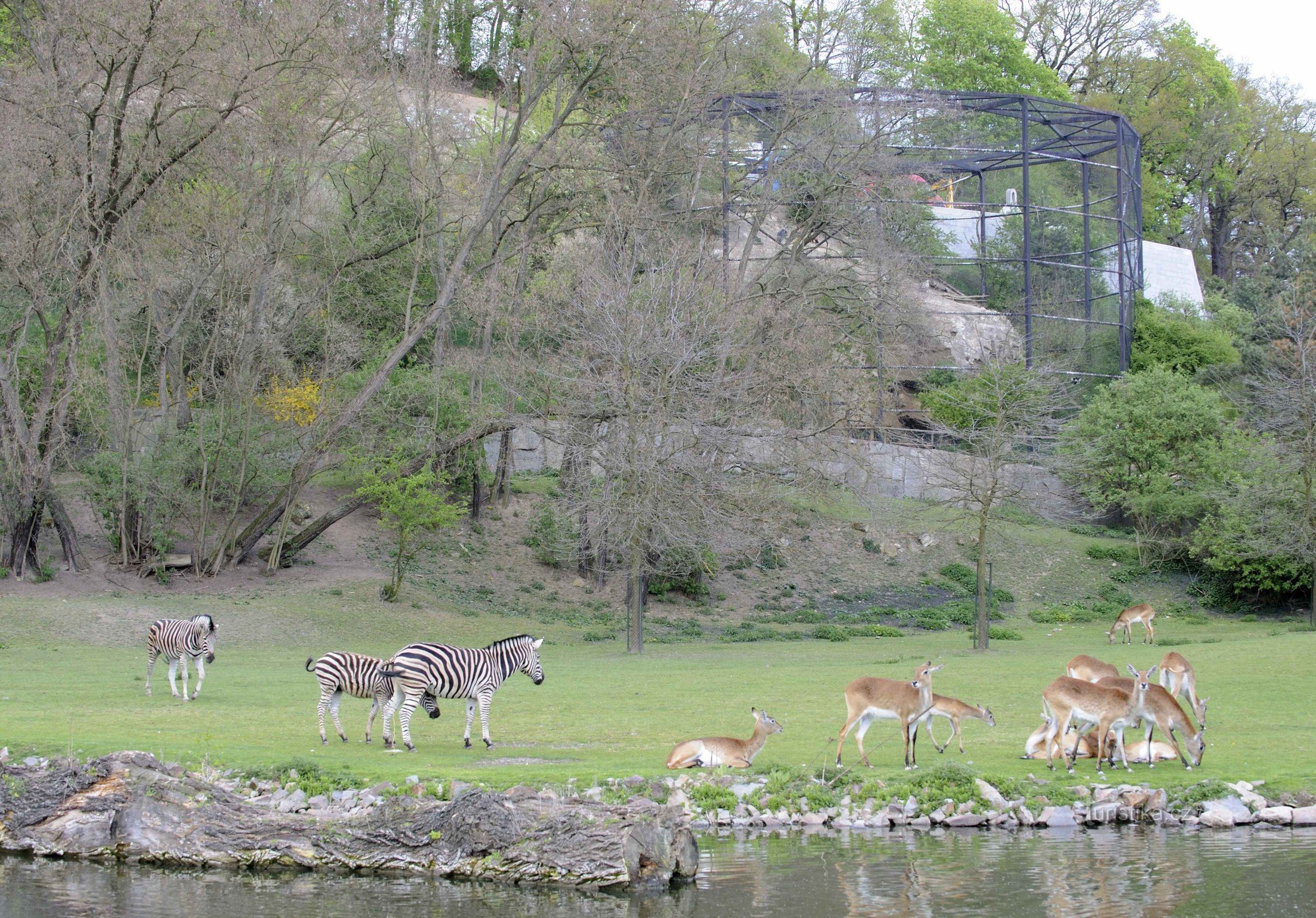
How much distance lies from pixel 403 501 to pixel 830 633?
14538 millimetres

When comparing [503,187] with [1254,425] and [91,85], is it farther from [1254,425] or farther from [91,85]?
[1254,425]

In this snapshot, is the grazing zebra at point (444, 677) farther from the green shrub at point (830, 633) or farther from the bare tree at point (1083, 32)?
the bare tree at point (1083, 32)

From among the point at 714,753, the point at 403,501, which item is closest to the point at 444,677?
the point at 714,753

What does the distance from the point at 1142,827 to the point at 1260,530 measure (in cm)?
3060

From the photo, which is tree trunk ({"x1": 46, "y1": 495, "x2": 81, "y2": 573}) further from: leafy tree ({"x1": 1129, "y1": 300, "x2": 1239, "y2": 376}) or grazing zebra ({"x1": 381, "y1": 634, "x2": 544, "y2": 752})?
leafy tree ({"x1": 1129, "y1": 300, "x2": 1239, "y2": 376})

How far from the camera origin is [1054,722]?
15883 mm

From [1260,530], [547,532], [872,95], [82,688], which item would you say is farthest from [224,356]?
[1260,530]

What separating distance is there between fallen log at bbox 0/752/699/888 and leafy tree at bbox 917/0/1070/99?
75512 millimetres

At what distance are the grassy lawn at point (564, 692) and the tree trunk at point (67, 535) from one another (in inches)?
171

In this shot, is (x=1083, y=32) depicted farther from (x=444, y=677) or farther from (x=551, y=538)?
(x=444, y=677)

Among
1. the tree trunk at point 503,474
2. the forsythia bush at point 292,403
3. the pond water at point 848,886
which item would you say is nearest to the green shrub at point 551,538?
the tree trunk at point 503,474

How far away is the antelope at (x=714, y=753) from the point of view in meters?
15.7

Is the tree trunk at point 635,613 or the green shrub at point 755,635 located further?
the green shrub at point 755,635

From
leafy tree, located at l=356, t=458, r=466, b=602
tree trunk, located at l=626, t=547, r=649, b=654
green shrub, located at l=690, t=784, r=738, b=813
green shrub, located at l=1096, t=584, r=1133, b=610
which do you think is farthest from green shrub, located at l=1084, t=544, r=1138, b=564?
green shrub, located at l=690, t=784, r=738, b=813
